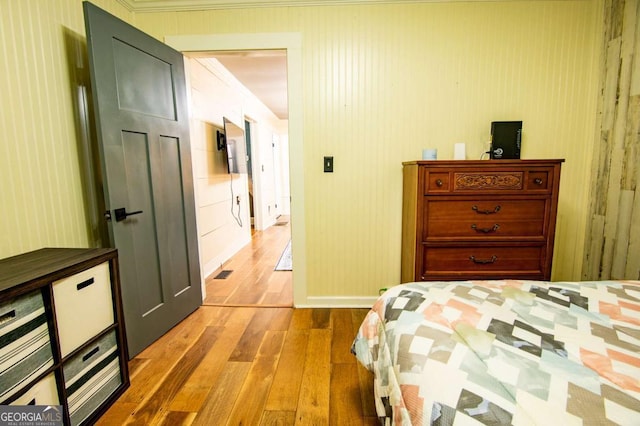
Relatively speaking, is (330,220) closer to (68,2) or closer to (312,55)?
(312,55)

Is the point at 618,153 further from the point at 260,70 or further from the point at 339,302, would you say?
the point at 260,70

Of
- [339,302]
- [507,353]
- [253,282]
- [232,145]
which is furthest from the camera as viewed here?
[232,145]

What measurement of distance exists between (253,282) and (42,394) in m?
1.92

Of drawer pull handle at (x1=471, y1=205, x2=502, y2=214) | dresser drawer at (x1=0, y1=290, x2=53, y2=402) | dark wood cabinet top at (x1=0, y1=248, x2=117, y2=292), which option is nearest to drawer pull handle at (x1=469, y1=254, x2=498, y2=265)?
drawer pull handle at (x1=471, y1=205, x2=502, y2=214)

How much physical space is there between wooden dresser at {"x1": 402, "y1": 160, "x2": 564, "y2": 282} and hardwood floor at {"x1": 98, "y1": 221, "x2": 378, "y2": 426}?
0.80 meters

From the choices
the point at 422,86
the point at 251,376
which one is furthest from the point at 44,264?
the point at 422,86

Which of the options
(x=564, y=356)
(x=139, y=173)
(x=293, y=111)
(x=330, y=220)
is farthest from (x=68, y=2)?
(x=564, y=356)

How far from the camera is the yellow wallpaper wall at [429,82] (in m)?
2.14

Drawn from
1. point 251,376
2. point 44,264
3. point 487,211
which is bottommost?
point 251,376

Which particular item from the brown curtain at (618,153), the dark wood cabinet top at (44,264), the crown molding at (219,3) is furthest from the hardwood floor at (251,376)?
the crown molding at (219,3)

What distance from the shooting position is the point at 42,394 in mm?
1130

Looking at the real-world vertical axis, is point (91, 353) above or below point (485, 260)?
below

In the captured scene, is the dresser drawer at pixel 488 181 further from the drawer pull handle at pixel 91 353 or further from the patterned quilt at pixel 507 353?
the drawer pull handle at pixel 91 353

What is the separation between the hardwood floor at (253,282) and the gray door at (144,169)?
0.43 meters
